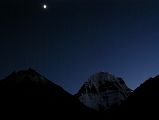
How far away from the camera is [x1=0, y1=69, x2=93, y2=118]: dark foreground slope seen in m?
140

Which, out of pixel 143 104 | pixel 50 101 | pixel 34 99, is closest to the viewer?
pixel 143 104

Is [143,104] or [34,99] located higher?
[34,99]

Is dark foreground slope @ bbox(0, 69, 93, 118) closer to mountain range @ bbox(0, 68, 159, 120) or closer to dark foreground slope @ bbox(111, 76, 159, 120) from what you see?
mountain range @ bbox(0, 68, 159, 120)

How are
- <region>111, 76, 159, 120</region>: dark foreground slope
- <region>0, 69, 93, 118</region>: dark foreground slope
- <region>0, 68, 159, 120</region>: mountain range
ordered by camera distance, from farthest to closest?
1. <region>0, 69, 93, 118</region>: dark foreground slope
2. <region>0, 68, 159, 120</region>: mountain range
3. <region>111, 76, 159, 120</region>: dark foreground slope

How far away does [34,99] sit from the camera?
159 m

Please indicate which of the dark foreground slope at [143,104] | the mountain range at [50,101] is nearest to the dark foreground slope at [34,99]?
the mountain range at [50,101]

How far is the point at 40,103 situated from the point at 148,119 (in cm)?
6800

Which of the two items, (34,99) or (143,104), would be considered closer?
(143,104)

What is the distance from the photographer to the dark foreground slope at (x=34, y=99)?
140 m

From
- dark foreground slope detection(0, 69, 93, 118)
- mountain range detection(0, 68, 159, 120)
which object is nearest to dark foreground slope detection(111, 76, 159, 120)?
mountain range detection(0, 68, 159, 120)

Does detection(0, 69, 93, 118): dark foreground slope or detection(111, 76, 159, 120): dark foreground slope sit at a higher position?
detection(0, 69, 93, 118): dark foreground slope

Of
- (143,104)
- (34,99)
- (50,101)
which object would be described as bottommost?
(143,104)

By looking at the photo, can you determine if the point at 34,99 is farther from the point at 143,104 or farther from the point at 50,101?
the point at 143,104

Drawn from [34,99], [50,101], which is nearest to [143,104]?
[34,99]
